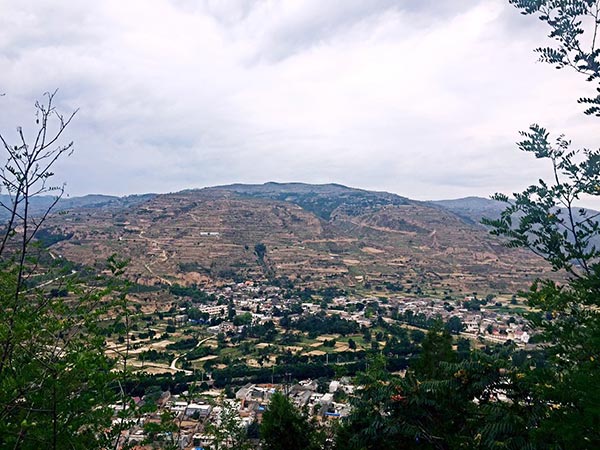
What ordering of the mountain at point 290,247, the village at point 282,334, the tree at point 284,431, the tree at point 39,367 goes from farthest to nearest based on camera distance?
the mountain at point 290,247 → the village at point 282,334 → the tree at point 284,431 → the tree at point 39,367

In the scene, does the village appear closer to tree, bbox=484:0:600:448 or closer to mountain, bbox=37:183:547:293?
mountain, bbox=37:183:547:293

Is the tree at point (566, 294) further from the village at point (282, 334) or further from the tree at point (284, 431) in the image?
the village at point (282, 334)

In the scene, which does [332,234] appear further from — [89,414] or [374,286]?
[89,414]

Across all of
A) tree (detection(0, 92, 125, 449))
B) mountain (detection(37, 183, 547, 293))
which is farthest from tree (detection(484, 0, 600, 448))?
mountain (detection(37, 183, 547, 293))

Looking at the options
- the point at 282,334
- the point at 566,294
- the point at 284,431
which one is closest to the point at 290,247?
the point at 282,334

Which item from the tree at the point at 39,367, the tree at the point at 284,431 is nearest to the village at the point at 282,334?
the tree at the point at 284,431
